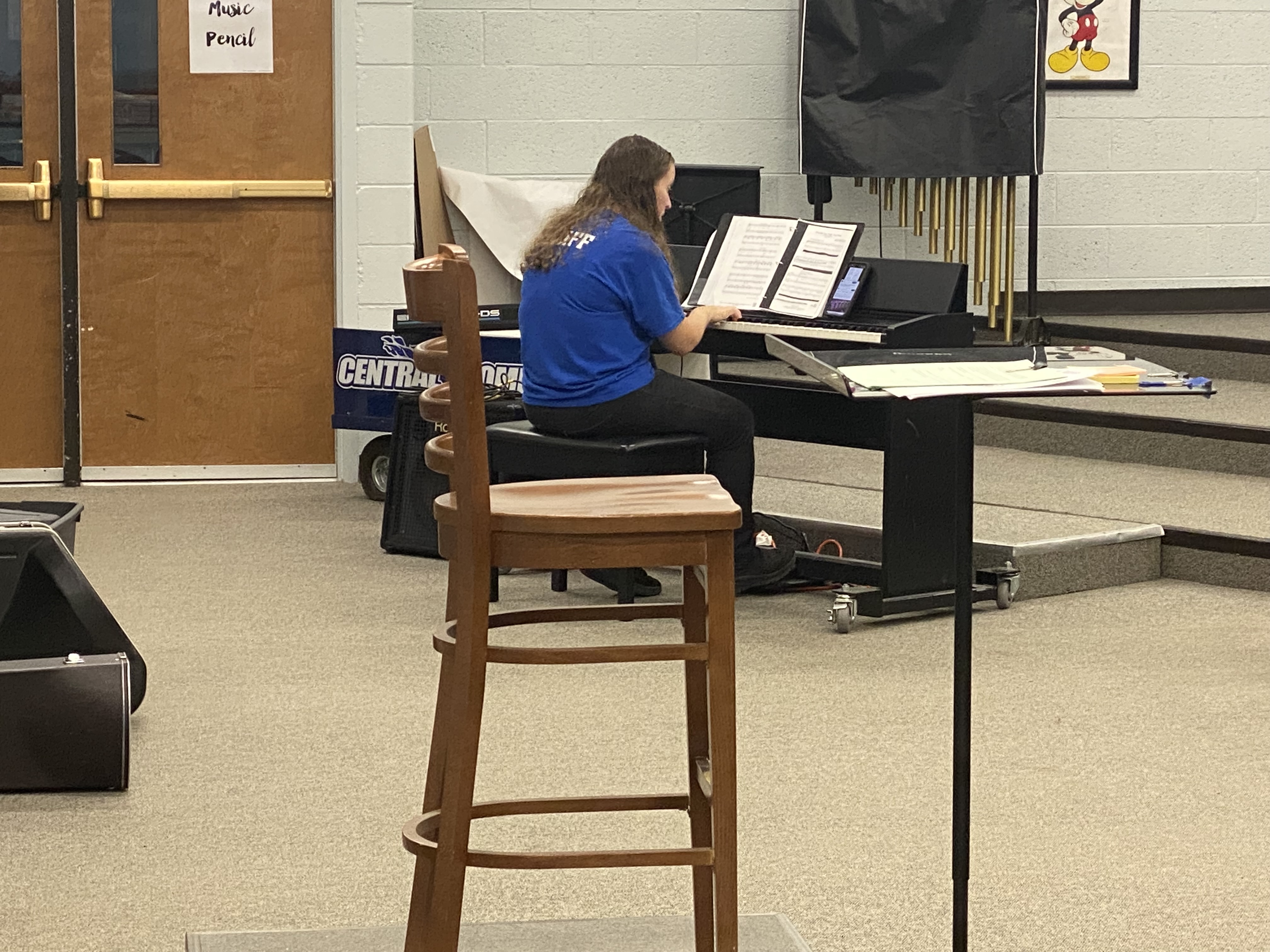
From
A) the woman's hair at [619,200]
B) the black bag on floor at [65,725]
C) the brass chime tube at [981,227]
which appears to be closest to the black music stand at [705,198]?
the brass chime tube at [981,227]

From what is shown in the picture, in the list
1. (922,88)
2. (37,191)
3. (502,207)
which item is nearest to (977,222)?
(922,88)

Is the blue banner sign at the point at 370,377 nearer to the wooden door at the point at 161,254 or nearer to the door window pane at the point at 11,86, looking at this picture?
the wooden door at the point at 161,254

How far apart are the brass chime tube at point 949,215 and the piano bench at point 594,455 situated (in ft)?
8.49

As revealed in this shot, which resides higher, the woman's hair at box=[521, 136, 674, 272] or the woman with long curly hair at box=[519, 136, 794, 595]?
the woman's hair at box=[521, 136, 674, 272]

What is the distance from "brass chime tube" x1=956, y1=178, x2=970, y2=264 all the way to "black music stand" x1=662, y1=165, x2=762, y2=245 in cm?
76

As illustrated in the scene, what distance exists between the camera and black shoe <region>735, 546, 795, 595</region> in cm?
456

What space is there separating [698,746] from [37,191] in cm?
435

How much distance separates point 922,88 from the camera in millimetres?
6570


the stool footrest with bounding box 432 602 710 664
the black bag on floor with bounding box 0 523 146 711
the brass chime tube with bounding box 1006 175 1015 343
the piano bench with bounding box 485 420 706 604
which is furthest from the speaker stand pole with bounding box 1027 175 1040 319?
the stool footrest with bounding box 432 602 710 664

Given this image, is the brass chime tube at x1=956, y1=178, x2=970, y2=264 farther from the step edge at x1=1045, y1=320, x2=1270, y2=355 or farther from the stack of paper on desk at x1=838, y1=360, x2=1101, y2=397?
the stack of paper on desk at x1=838, y1=360, x2=1101, y2=397

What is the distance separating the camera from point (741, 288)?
4.84 meters

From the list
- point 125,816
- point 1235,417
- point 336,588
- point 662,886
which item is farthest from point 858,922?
point 1235,417

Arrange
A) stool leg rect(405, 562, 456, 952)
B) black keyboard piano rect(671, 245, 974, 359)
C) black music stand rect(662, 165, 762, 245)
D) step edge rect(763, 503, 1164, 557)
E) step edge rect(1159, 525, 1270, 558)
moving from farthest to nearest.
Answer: black music stand rect(662, 165, 762, 245) → step edge rect(1159, 525, 1270, 558) → step edge rect(763, 503, 1164, 557) → black keyboard piano rect(671, 245, 974, 359) → stool leg rect(405, 562, 456, 952)

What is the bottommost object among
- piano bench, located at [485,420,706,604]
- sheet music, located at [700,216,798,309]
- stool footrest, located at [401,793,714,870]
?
stool footrest, located at [401,793,714,870]
